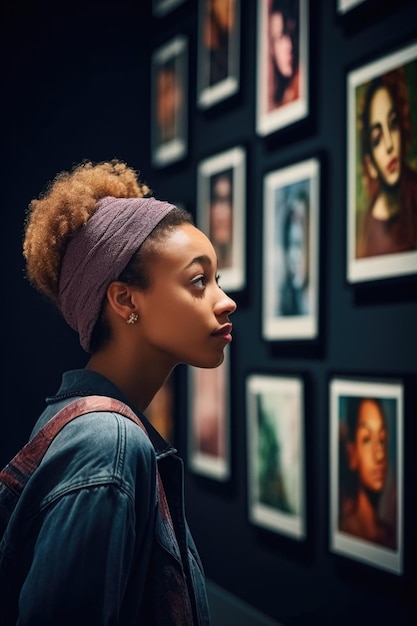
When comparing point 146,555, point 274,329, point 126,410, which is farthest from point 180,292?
point 274,329

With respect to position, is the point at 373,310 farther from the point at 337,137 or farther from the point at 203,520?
the point at 203,520

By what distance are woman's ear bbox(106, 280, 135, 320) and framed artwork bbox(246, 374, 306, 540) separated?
174 centimetres

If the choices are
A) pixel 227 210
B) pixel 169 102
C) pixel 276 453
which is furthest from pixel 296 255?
pixel 169 102

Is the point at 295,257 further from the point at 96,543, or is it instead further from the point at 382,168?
the point at 96,543

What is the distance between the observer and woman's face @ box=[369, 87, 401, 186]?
272 cm

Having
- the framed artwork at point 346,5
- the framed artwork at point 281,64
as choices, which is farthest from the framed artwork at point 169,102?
the framed artwork at point 346,5

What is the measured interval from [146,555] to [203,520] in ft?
8.94

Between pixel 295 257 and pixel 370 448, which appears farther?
pixel 295 257

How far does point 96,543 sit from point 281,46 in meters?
2.68

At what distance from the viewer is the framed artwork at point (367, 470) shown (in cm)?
271

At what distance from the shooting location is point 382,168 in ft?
9.12

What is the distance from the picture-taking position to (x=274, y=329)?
3.46 metres

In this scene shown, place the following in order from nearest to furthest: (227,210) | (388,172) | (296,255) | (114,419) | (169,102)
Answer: (114,419), (388,172), (296,255), (227,210), (169,102)

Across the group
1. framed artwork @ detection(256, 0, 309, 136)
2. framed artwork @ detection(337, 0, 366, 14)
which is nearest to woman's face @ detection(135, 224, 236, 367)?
framed artwork @ detection(337, 0, 366, 14)
